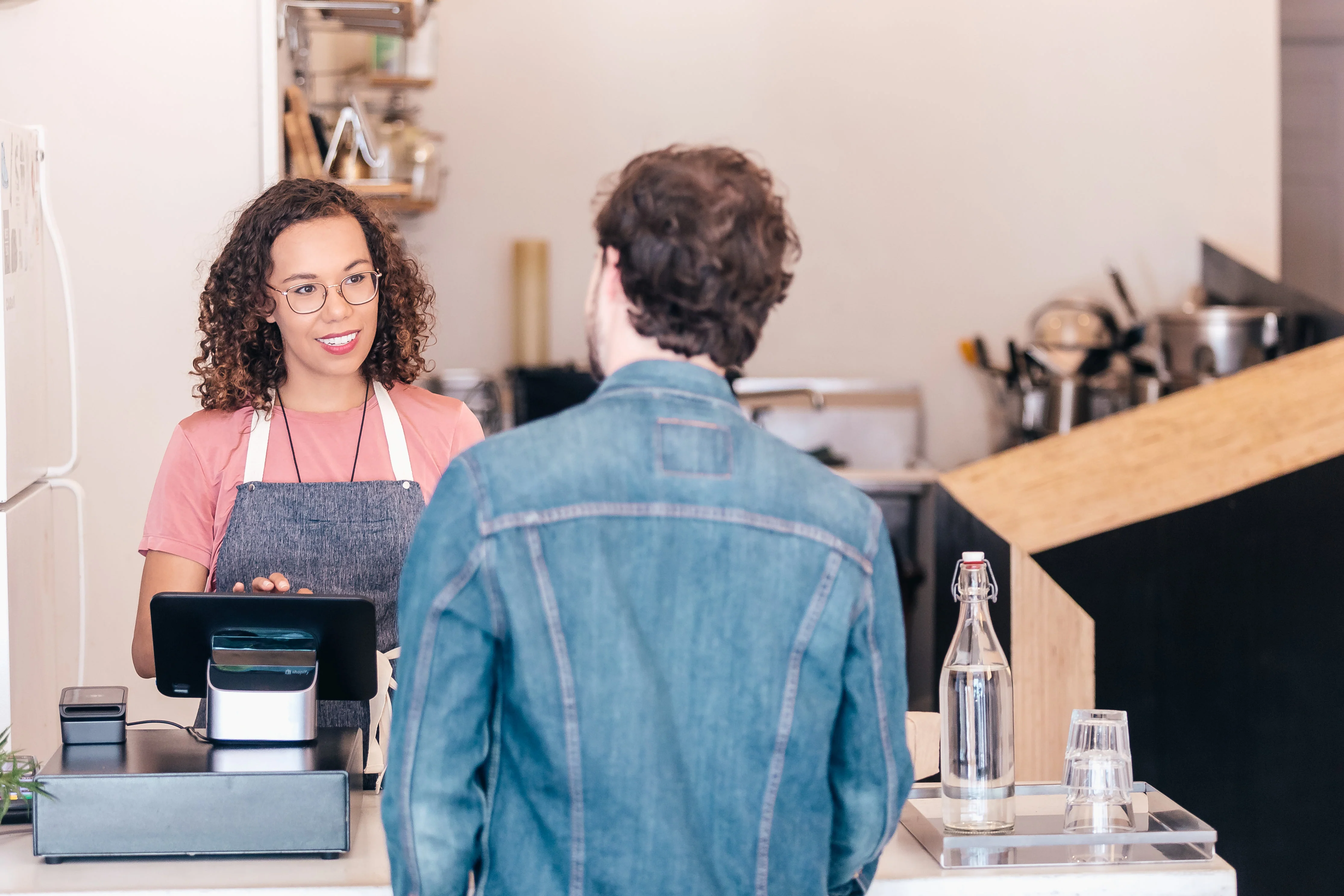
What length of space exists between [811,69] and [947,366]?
114 centimetres

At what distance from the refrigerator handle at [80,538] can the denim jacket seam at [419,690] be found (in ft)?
4.06

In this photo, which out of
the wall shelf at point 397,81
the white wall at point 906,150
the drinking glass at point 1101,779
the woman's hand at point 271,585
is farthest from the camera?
the white wall at point 906,150

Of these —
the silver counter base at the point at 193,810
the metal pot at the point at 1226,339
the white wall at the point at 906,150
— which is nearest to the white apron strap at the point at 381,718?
the silver counter base at the point at 193,810

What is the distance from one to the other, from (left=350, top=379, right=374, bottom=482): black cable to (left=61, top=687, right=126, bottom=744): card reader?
53 cm

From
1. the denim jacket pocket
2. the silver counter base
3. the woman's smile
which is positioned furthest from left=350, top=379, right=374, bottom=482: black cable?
the denim jacket pocket

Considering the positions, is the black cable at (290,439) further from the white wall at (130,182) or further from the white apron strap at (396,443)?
the white wall at (130,182)

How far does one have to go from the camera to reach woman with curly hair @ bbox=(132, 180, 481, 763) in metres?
1.78

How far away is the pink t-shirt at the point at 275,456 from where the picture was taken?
1775 mm

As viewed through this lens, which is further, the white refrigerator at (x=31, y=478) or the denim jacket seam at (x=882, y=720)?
the white refrigerator at (x=31, y=478)

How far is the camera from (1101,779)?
140cm

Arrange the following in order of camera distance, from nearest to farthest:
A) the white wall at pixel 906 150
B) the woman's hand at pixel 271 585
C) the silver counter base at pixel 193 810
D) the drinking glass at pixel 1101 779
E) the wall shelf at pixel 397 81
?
the silver counter base at pixel 193 810
the drinking glass at pixel 1101 779
the woman's hand at pixel 271 585
the wall shelf at pixel 397 81
the white wall at pixel 906 150

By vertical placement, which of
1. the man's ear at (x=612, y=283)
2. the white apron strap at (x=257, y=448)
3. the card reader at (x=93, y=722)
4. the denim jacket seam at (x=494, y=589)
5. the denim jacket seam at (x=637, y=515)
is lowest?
the card reader at (x=93, y=722)

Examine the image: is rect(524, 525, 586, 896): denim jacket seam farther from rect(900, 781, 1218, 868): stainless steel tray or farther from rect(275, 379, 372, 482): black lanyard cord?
rect(275, 379, 372, 482): black lanyard cord

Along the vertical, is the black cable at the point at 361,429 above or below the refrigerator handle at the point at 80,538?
above
